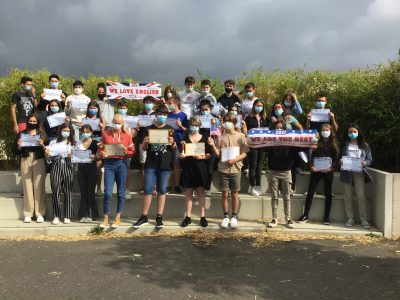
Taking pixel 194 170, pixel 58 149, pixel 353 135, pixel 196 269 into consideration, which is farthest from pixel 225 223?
pixel 58 149

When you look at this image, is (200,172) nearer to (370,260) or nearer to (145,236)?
(145,236)

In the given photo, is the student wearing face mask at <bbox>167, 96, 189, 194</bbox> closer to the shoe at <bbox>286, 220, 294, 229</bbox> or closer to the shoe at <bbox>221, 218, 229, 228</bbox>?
the shoe at <bbox>221, 218, 229, 228</bbox>

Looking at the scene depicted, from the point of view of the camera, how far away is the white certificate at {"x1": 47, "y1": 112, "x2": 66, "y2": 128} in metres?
8.80

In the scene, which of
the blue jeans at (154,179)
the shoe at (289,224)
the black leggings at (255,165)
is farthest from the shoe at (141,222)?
the shoe at (289,224)

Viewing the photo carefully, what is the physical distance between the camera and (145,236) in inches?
315

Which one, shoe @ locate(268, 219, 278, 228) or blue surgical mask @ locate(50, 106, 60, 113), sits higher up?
blue surgical mask @ locate(50, 106, 60, 113)

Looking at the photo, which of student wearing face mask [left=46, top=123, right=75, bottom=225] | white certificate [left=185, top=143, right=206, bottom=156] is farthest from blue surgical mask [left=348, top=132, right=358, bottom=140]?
student wearing face mask [left=46, top=123, right=75, bottom=225]

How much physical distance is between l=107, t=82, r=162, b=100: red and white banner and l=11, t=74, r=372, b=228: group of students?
2.49 ft

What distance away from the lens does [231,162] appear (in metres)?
8.20

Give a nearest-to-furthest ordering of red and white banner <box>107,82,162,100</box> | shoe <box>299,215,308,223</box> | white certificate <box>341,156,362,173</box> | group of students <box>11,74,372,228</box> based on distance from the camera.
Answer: group of students <box>11,74,372,228</box>, white certificate <box>341,156,362,173</box>, shoe <box>299,215,308,223</box>, red and white banner <box>107,82,162,100</box>

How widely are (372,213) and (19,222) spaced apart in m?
7.23

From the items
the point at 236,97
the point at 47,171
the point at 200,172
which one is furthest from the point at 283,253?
the point at 47,171

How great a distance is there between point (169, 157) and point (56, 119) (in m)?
2.59

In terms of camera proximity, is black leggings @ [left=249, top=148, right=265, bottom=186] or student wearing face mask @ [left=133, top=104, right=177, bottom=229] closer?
student wearing face mask @ [left=133, top=104, right=177, bottom=229]
